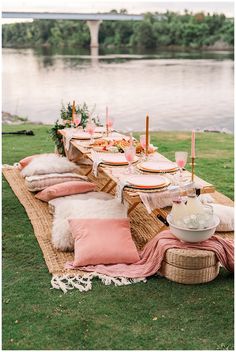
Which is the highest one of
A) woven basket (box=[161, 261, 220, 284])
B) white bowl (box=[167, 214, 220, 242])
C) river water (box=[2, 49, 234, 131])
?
river water (box=[2, 49, 234, 131])

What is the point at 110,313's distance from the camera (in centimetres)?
293

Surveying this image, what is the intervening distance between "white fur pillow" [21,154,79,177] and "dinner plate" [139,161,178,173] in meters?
1.53

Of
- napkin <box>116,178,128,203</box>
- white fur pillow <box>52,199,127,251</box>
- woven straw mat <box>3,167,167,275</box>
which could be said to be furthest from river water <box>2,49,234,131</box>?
napkin <box>116,178,128,203</box>

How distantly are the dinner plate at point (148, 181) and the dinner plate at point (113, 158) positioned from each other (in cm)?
38

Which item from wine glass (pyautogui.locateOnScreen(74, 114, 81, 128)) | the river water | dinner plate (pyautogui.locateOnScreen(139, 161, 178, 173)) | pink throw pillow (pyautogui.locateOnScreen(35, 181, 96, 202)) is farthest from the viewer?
the river water

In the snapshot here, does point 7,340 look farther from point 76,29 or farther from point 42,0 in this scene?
point 76,29

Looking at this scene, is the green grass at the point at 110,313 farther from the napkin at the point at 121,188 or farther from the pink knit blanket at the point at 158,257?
the napkin at the point at 121,188

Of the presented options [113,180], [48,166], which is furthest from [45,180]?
[113,180]

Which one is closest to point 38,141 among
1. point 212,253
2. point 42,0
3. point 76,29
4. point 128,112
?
point 42,0

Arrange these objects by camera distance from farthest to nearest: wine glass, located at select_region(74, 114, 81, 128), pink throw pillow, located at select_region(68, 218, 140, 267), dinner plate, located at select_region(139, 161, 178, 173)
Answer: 1. wine glass, located at select_region(74, 114, 81, 128)
2. dinner plate, located at select_region(139, 161, 178, 173)
3. pink throw pillow, located at select_region(68, 218, 140, 267)

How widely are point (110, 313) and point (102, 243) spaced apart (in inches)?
28.9

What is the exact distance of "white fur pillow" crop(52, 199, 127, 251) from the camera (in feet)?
12.4

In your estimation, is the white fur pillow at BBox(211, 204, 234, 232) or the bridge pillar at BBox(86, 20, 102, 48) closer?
the white fur pillow at BBox(211, 204, 234, 232)

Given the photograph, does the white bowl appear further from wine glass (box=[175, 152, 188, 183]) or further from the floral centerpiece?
the floral centerpiece
